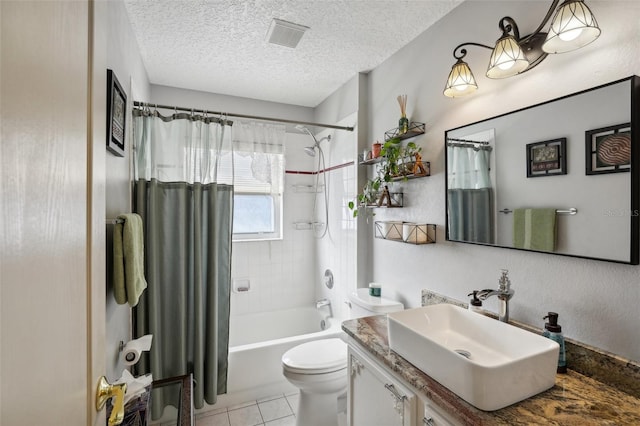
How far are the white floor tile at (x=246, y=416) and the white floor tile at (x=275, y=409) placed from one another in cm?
4

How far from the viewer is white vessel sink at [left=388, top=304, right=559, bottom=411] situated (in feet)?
2.94

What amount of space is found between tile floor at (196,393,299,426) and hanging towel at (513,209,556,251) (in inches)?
73.3

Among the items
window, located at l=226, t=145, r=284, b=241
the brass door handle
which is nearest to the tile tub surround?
the brass door handle

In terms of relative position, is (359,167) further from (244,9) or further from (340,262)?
(244,9)

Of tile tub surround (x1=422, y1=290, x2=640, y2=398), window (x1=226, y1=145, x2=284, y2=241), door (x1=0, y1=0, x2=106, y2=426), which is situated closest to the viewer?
door (x1=0, y1=0, x2=106, y2=426)

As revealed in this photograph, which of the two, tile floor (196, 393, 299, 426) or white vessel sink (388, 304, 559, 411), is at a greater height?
white vessel sink (388, 304, 559, 411)

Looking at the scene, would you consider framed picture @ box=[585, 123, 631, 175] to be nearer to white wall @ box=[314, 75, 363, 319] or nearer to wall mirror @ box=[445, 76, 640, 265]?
wall mirror @ box=[445, 76, 640, 265]

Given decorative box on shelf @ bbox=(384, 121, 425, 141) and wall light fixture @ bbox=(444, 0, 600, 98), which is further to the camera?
decorative box on shelf @ bbox=(384, 121, 425, 141)

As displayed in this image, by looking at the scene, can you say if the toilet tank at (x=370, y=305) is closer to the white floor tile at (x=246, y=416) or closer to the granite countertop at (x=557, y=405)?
the granite countertop at (x=557, y=405)

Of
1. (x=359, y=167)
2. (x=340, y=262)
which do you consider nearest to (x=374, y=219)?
(x=359, y=167)

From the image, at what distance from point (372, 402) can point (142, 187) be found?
5.88 ft

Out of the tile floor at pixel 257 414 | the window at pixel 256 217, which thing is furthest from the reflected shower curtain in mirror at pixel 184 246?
the window at pixel 256 217

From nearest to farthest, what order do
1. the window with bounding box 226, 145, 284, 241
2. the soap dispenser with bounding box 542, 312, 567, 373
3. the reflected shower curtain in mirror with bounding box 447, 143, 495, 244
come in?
the soap dispenser with bounding box 542, 312, 567, 373 → the reflected shower curtain in mirror with bounding box 447, 143, 495, 244 → the window with bounding box 226, 145, 284, 241

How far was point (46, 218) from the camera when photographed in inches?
16.2
